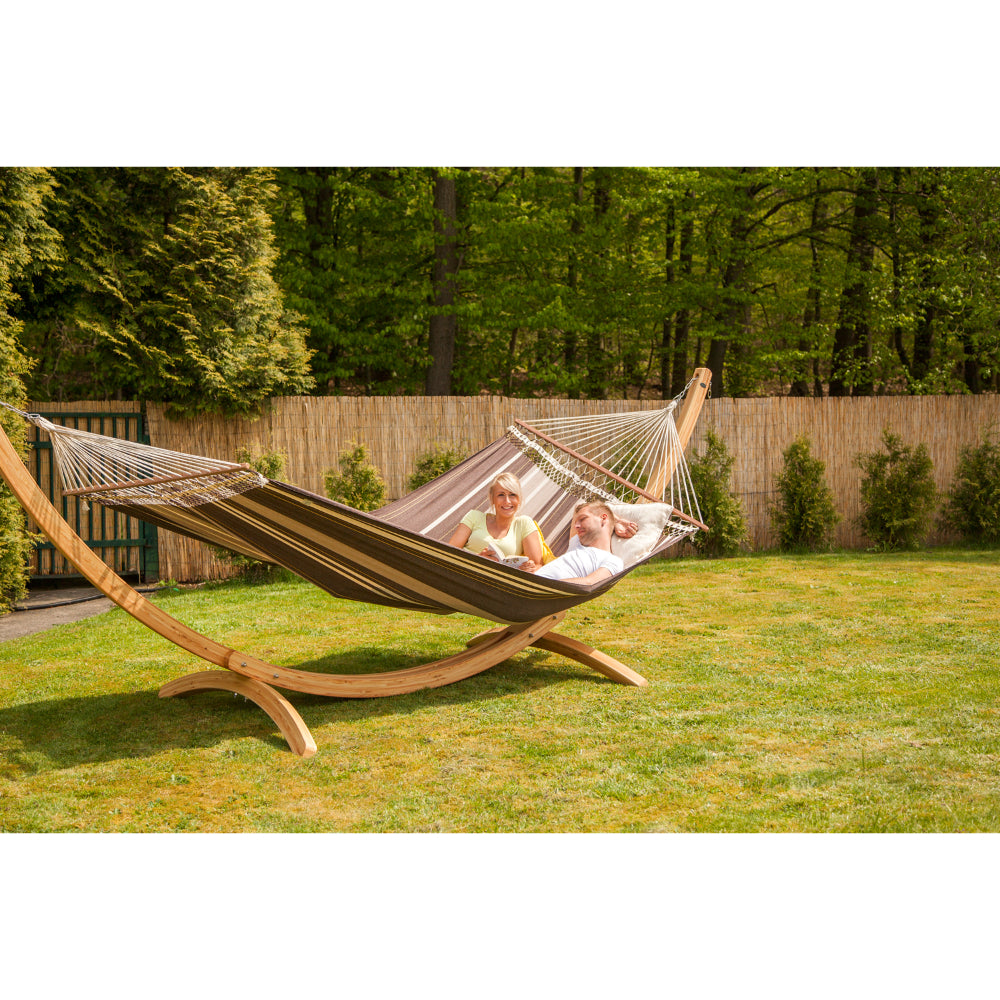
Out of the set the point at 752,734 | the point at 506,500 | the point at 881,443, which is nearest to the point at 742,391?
the point at 881,443

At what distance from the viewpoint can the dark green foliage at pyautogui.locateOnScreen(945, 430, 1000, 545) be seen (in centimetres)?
770

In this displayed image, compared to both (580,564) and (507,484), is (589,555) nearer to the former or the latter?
(580,564)

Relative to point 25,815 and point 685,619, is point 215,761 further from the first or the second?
point 685,619

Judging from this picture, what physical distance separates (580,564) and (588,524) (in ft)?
0.88

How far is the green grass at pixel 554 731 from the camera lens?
255 cm

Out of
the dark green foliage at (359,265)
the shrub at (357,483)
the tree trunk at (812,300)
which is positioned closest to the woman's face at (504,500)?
the shrub at (357,483)

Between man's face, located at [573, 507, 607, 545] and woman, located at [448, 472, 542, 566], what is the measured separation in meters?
0.27

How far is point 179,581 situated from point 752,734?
511cm

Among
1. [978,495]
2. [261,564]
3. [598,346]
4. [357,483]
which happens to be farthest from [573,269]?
[261,564]

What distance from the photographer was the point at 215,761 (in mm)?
3008

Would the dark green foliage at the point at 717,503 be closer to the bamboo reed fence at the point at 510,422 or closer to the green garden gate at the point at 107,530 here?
the bamboo reed fence at the point at 510,422

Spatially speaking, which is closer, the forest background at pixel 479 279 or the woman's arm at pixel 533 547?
the woman's arm at pixel 533 547

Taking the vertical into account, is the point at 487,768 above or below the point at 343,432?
below

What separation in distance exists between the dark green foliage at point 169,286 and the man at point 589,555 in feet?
13.0
